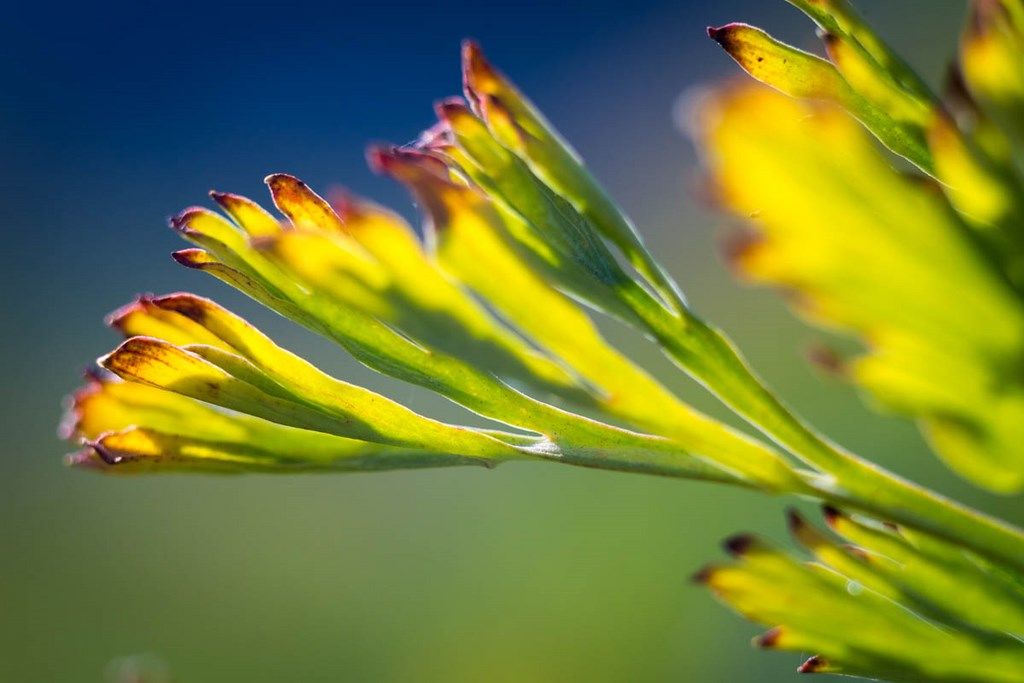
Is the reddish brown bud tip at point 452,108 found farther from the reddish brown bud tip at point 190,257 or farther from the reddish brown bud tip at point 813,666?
the reddish brown bud tip at point 813,666

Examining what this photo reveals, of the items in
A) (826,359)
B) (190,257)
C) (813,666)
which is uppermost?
(190,257)

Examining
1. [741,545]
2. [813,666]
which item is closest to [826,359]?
[741,545]

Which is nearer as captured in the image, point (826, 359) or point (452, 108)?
point (826, 359)

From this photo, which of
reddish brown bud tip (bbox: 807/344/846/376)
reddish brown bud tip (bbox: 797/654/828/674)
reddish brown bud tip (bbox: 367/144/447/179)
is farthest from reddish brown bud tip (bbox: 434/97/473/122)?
reddish brown bud tip (bbox: 797/654/828/674)

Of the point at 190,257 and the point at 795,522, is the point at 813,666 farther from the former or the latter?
the point at 190,257

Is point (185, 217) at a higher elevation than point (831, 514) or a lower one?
higher

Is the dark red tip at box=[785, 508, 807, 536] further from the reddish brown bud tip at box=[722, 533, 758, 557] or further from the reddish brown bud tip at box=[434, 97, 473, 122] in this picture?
the reddish brown bud tip at box=[434, 97, 473, 122]

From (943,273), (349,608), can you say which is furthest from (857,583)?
(349,608)

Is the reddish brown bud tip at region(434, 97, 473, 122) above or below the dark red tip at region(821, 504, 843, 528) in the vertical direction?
above

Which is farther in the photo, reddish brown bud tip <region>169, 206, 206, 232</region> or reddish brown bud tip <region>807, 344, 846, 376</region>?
reddish brown bud tip <region>169, 206, 206, 232</region>

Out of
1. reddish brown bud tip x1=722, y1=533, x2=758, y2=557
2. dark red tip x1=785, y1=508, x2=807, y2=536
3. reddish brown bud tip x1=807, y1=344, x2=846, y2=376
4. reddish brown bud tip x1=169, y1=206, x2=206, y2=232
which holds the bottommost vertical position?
dark red tip x1=785, y1=508, x2=807, y2=536
